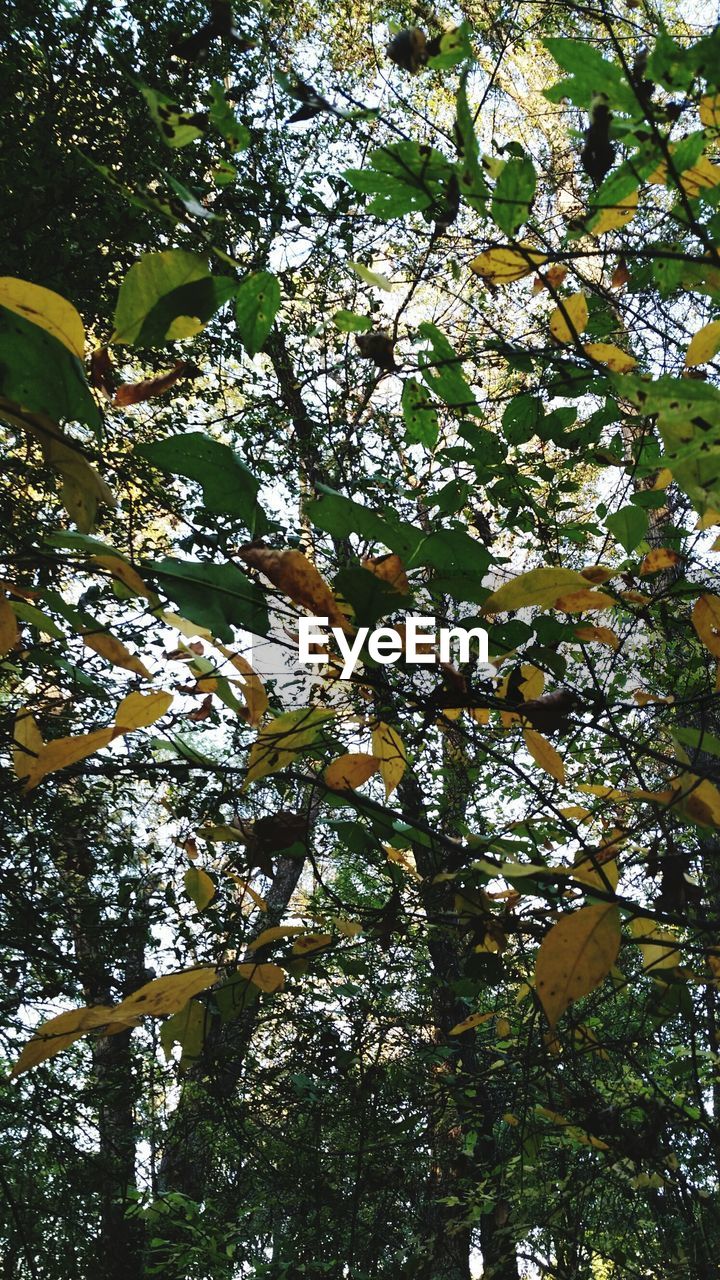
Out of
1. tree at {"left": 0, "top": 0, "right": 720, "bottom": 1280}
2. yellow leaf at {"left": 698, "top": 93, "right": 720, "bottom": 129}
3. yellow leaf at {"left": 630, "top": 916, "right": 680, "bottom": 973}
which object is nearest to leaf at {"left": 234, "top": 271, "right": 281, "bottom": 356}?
tree at {"left": 0, "top": 0, "right": 720, "bottom": 1280}

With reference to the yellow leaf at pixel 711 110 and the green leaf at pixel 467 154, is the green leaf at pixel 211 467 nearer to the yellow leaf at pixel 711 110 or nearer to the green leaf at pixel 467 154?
the green leaf at pixel 467 154

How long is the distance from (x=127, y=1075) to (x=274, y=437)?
3.10 m

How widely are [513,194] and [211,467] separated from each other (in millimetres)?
306

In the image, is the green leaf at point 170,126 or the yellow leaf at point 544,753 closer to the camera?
the green leaf at point 170,126

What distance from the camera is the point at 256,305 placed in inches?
21.6

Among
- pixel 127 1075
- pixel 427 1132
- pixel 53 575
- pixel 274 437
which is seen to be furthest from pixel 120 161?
pixel 427 1132

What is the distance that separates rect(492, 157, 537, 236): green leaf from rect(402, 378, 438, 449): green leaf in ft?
0.68

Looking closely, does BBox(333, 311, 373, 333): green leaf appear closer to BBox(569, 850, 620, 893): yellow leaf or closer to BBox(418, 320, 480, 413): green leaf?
BBox(418, 320, 480, 413): green leaf

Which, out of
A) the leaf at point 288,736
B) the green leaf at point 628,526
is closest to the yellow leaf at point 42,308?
the leaf at point 288,736

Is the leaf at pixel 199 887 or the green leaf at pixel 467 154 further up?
the green leaf at pixel 467 154

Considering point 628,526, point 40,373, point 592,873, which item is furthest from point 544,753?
point 40,373

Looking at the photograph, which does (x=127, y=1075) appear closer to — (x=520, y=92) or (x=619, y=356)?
(x=619, y=356)

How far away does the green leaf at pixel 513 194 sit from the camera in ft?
1.85

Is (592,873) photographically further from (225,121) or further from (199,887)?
(225,121)
